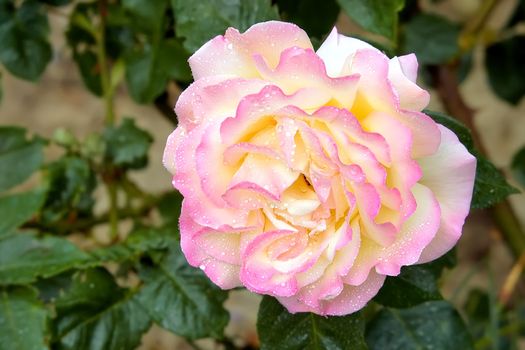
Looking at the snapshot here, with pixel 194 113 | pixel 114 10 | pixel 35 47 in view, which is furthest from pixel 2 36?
pixel 194 113

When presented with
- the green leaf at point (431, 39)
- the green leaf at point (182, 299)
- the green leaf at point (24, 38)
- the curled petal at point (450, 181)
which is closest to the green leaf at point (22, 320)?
the green leaf at point (182, 299)

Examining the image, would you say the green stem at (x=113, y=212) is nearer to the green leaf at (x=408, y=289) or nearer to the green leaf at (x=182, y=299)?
the green leaf at (x=182, y=299)

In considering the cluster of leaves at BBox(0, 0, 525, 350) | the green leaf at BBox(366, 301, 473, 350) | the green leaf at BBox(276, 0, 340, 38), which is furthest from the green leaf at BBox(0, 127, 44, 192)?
the green leaf at BBox(366, 301, 473, 350)

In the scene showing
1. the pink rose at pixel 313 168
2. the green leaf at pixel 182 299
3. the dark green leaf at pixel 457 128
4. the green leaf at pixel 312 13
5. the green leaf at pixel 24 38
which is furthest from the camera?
the green leaf at pixel 24 38

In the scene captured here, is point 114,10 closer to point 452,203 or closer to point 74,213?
point 74,213

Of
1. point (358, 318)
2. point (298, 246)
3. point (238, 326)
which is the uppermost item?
point (298, 246)

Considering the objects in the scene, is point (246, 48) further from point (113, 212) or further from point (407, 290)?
point (113, 212)
